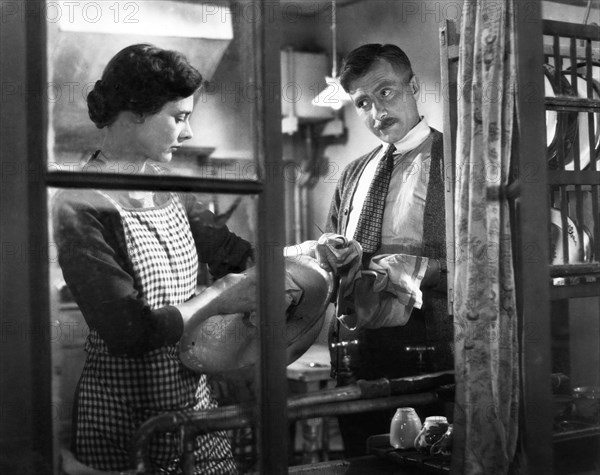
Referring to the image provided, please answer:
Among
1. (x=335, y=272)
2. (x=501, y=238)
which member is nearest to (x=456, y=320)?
(x=501, y=238)

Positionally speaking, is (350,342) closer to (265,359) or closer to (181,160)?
(265,359)

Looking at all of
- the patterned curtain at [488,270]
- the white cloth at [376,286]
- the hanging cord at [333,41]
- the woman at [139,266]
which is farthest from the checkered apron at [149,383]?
the hanging cord at [333,41]

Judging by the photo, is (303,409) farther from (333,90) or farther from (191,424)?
(333,90)

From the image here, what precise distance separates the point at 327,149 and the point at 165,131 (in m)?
2.08

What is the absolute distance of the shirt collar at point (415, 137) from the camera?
127 inches

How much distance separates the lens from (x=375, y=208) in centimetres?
325

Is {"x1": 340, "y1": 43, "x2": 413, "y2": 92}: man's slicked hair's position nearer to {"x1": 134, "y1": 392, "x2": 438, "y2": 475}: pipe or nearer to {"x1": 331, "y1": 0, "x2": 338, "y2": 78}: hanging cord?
{"x1": 331, "y1": 0, "x2": 338, "y2": 78}: hanging cord

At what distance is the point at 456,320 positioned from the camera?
2.55 metres

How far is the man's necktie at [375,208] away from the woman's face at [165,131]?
1.13 metres

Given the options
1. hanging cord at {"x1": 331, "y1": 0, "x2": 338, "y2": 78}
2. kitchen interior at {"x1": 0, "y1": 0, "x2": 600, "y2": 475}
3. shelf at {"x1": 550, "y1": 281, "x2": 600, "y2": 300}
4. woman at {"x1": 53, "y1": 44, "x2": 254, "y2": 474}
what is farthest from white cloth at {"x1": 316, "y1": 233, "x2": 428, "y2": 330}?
hanging cord at {"x1": 331, "y1": 0, "x2": 338, "y2": 78}

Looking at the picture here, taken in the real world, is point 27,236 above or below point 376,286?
above

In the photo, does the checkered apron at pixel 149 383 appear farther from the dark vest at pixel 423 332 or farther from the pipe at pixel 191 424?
the dark vest at pixel 423 332

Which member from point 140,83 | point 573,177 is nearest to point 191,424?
point 140,83

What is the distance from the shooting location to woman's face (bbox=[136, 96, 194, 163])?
2205 mm
